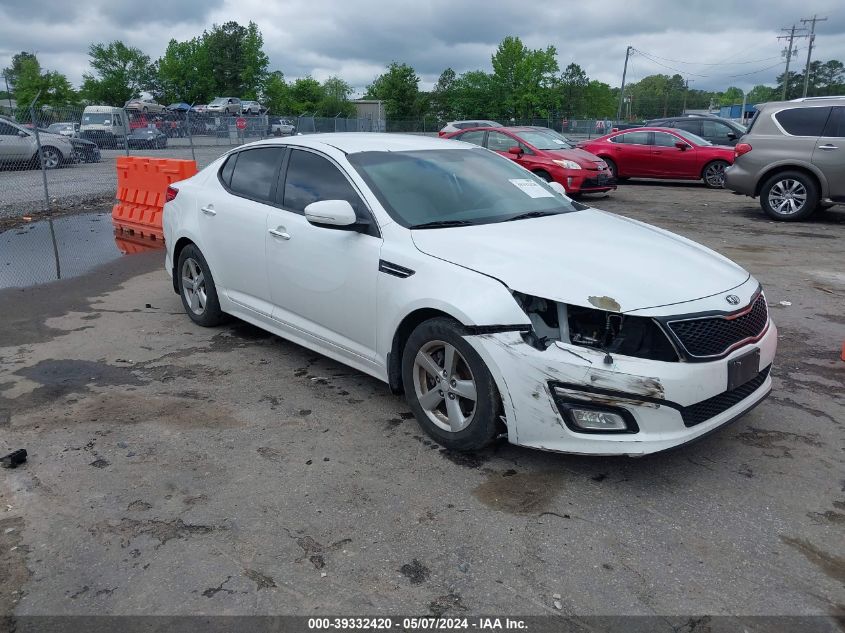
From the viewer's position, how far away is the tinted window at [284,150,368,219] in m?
4.51

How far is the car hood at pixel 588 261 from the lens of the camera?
11.1 ft

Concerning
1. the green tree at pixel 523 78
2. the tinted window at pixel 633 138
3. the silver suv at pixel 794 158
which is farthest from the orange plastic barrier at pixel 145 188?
the green tree at pixel 523 78

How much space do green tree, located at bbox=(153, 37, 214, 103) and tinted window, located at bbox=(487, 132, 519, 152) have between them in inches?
3244

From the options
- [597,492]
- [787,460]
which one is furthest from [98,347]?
[787,460]

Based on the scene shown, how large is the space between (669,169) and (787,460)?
14792 mm

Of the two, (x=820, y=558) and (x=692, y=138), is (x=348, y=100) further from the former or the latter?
(x=820, y=558)

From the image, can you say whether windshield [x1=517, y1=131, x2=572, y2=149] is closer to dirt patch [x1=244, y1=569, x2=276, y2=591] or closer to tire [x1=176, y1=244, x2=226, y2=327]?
tire [x1=176, y1=244, x2=226, y2=327]

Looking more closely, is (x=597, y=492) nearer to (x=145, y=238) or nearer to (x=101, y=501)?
(x=101, y=501)

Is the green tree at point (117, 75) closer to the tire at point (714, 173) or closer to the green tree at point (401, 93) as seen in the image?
the green tree at point (401, 93)

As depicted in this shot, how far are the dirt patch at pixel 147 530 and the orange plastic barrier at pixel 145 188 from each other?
7.84 metres

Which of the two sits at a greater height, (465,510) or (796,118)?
(796,118)

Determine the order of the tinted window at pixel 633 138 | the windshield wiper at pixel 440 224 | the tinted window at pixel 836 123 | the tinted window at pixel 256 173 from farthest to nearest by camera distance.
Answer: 1. the tinted window at pixel 633 138
2. the tinted window at pixel 836 123
3. the tinted window at pixel 256 173
4. the windshield wiper at pixel 440 224

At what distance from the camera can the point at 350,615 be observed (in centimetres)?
263

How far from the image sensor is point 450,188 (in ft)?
15.1
